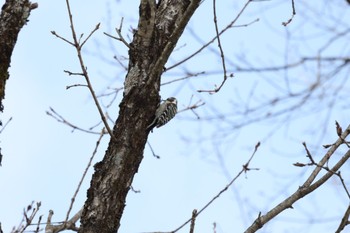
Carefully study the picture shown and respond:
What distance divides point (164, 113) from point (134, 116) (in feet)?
1.07

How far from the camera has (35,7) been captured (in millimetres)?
2447

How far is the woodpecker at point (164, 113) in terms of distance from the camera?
2627mm

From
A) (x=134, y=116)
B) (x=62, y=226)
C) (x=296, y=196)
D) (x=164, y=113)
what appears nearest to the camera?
(x=296, y=196)

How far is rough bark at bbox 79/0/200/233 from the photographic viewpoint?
7.72 ft

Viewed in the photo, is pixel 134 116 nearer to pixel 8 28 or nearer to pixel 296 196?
pixel 8 28

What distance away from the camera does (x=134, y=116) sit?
2.53 meters

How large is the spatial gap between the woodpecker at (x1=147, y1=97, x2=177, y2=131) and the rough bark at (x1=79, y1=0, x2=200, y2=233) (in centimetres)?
7

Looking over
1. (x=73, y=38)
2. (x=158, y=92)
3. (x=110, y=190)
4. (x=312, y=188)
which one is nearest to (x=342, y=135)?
(x=312, y=188)

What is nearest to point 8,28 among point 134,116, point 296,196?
point 134,116

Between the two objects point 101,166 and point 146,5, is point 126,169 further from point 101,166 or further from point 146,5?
point 146,5

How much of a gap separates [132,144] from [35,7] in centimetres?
70

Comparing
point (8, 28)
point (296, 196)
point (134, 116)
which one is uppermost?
point (8, 28)

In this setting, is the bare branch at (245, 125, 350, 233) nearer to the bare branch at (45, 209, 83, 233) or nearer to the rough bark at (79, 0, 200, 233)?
the rough bark at (79, 0, 200, 233)

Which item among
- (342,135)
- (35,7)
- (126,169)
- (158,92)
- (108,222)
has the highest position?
(35,7)
